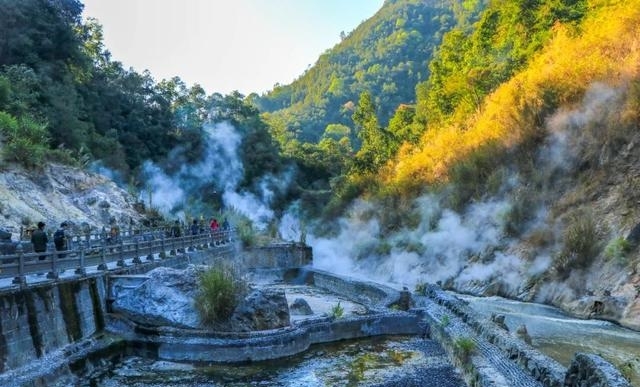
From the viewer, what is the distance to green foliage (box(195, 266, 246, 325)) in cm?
1247

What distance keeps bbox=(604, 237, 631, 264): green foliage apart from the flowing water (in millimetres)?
2093

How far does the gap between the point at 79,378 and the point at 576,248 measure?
14.1 metres

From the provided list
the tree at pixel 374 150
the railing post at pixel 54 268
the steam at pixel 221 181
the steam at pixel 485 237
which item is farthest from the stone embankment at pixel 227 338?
the steam at pixel 221 181

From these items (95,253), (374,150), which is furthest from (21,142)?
(374,150)

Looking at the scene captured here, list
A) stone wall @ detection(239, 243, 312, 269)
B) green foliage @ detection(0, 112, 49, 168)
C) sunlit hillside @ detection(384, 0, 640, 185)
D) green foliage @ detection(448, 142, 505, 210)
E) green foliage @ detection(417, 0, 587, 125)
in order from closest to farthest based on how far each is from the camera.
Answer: sunlit hillside @ detection(384, 0, 640, 185) → green foliage @ detection(0, 112, 49, 168) → green foliage @ detection(448, 142, 505, 210) → stone wall @ detection(239, 243, 312, 269) → green foliage @ detection(417, 0, 587, 125)

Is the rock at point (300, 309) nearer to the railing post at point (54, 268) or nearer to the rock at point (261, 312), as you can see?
the rock at point (261, 312)

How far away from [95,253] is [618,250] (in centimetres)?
1464

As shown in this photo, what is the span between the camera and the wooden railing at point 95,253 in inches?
398

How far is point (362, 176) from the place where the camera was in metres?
43.9

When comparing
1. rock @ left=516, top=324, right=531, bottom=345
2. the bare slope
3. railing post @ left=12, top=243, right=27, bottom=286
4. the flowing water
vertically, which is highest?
the bare slope

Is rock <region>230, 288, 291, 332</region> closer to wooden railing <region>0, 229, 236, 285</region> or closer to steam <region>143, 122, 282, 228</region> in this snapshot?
wooden railing <region>0, 229, 236, 285</region>

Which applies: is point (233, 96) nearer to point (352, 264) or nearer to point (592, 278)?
point (352, 264)

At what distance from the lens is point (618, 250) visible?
51.1 feet

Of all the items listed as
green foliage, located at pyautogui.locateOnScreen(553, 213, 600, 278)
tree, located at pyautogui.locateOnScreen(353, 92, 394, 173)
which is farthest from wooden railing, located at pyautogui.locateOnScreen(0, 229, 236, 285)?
tree, located at pyautogui.locateOnScreen(353, 92, 394, 173)
